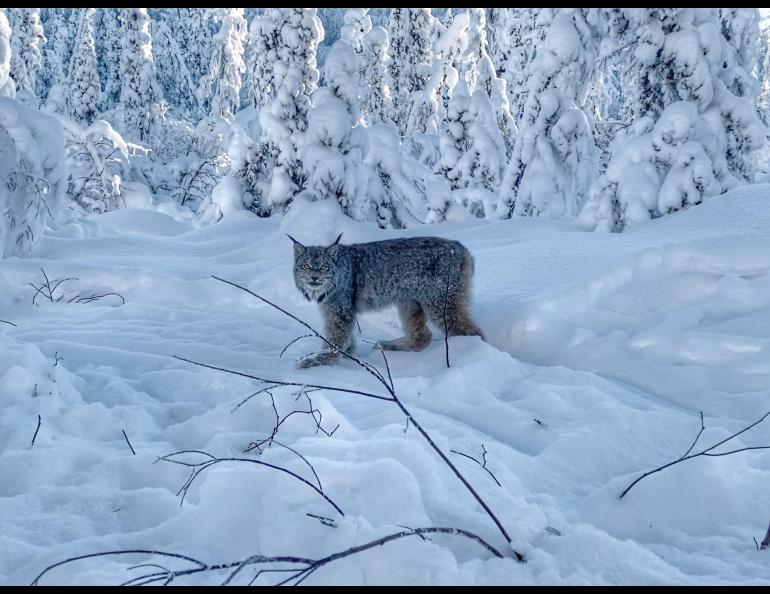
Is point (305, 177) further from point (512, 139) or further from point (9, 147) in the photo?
point (512, 139)

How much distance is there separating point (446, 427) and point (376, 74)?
2769 centimetres

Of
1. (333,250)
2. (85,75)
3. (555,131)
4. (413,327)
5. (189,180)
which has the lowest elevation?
(189,180)

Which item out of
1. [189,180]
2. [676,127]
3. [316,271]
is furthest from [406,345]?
[189,180]

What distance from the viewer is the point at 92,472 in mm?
2816

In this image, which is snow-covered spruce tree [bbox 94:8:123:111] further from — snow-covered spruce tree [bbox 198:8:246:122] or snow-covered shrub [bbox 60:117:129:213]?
snow-covered shrub [bbox 60:117:129:213]

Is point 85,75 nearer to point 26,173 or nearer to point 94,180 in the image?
point 94,180

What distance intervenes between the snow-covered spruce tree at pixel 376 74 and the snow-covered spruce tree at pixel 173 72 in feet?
62.6

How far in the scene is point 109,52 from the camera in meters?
38.1

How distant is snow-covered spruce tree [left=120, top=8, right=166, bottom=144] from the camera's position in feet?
96.2

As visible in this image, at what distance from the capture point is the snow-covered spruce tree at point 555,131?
12.3m

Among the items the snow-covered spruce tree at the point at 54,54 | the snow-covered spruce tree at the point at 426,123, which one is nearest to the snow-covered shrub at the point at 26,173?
the snow-covered spruce tree at the point at 426,123

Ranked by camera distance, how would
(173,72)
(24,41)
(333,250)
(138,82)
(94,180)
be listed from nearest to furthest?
(333,250) < (94,180) < (24,41) < (138,82) < (173,72)

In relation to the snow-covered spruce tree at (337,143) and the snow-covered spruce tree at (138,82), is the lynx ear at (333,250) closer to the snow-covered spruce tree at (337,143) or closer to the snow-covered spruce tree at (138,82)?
the snow-covered spruce tree at (337,143)

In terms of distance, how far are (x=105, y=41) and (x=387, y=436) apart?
46.3 meters
